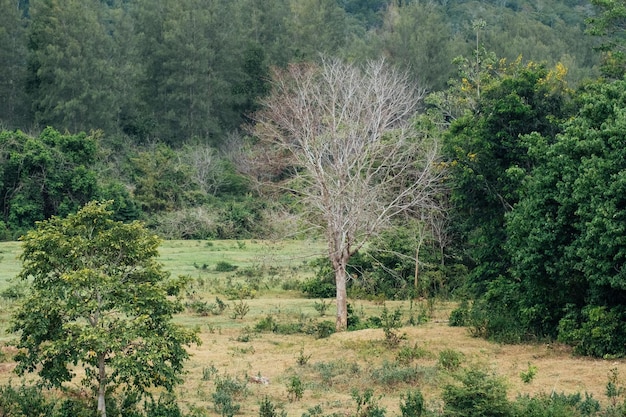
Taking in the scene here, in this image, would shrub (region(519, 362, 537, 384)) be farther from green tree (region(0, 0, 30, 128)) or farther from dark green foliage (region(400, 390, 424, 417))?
green tree (region(0, 0, 30, 128))

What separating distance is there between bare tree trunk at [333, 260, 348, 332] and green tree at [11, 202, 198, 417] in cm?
859

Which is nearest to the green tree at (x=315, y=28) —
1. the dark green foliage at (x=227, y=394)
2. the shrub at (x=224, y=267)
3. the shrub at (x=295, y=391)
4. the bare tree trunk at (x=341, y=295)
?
the shrub at (x=224, y=267)

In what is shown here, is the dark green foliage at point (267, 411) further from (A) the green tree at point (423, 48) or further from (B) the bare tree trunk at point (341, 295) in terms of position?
(A) the green tree at point (423, 48)

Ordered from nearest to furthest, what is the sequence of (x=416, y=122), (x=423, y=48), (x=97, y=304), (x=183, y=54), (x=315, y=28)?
(x=97, y=304), (x=416, y=122), (x=183, y=54), (x=423, y=48), (x=315, y=28)

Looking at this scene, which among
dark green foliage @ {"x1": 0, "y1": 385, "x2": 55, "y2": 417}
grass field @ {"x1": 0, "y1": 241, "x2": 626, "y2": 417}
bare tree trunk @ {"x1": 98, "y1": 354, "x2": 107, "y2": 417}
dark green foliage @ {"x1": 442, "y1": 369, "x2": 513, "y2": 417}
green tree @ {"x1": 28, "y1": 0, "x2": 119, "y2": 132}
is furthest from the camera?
green tree @ {"x1": 28, "y1": 0, "x2": 119, "y2": 132}

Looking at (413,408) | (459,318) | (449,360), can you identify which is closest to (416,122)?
(459,318)

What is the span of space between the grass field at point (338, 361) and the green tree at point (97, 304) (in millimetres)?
2000

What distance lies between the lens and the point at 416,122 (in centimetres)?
3269

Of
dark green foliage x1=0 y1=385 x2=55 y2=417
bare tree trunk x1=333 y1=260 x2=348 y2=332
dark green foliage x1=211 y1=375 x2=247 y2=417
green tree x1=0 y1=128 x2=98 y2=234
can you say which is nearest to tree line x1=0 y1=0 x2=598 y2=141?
green tree x1=0 y1=128 x2=98 y2=234

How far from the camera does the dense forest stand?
20172mm

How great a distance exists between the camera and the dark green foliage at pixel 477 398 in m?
14.2

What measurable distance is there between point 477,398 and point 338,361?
5.74 metres

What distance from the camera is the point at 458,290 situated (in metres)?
27.8

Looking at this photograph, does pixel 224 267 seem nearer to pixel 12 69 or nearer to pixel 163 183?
pixel 163 183
